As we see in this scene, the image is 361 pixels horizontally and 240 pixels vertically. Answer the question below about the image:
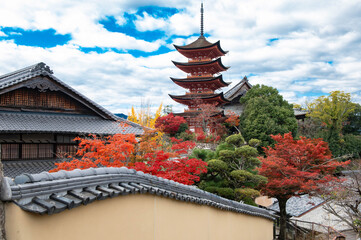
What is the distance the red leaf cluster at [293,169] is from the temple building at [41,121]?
702cm

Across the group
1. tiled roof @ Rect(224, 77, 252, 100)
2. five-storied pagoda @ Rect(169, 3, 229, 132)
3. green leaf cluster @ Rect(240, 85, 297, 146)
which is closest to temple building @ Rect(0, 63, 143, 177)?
green leaf cluster @ Rect(240, 85, 297, 146)

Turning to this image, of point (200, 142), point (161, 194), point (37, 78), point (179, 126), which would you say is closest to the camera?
point (161, 194)

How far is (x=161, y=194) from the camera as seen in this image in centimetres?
521

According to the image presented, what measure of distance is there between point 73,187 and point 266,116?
1038 inches

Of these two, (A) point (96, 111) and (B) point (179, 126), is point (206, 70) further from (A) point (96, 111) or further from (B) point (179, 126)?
(A) point (96, 111)

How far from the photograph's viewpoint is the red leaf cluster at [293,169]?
Answer: 14.4 m

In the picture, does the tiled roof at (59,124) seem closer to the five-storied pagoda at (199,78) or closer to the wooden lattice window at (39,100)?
the wooden lattice window at (39,100)

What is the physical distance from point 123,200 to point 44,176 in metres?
1.37

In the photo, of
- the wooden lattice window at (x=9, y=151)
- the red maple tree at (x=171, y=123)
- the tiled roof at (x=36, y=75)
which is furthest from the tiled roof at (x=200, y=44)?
the wooden lattice window at (x=9, y=151)

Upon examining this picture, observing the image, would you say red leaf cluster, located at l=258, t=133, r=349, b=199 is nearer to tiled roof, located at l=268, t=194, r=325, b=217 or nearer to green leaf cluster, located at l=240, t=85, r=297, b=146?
tiled roof, located at l=268, t=194, r=325, b=217

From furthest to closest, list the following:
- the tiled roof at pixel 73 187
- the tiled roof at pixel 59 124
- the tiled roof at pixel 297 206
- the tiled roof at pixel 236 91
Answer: the tiled roof at pixel 236 91 → the tiled roof at pixel 297 206 → the tiled roof at pixel 59 124 → the tiled roof at pixel 73 187

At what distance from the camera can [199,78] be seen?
35.0 meters

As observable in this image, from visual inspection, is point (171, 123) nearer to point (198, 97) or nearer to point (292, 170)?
point (198, 97)

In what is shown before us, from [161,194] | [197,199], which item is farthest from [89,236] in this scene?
[197,199]
